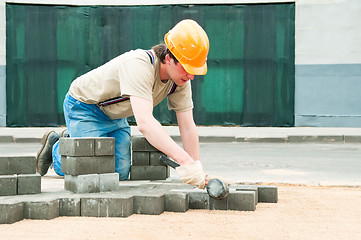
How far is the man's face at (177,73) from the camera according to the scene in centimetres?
405

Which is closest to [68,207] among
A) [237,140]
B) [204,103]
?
[237,140]

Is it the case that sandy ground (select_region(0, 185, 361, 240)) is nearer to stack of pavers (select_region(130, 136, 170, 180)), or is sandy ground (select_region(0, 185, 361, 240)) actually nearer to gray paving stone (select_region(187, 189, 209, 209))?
gray paving stone (select_region(187, 189, 209, 209))

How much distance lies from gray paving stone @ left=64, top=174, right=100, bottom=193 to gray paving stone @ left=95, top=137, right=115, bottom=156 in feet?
0.59

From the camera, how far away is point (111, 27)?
1528 centimetres

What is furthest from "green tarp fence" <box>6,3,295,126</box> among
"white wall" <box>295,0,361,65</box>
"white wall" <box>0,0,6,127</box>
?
"white wall" <box>295,0,361,65</box>

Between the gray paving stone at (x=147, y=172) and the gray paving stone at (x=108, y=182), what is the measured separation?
32.3 inches

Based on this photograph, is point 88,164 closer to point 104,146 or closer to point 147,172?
point 104,146

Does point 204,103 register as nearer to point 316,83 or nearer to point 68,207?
point 316,83

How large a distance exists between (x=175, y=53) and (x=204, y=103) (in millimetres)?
11075

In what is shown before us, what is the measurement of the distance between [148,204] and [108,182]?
576 mm

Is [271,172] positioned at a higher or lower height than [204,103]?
lower

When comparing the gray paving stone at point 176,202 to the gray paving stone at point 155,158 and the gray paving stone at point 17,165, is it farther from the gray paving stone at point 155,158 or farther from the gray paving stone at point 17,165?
the gray paving stone at point 155,158

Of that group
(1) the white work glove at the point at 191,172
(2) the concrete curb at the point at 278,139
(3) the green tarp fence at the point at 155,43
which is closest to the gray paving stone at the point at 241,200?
(1) the white work glove at the point at 191,172

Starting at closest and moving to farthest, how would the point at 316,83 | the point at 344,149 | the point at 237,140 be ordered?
1. the point at 344,149
2. the point at 237,140
3. the point at 316,83
